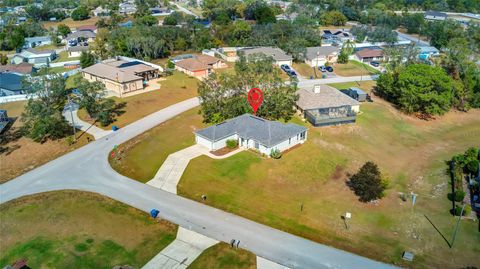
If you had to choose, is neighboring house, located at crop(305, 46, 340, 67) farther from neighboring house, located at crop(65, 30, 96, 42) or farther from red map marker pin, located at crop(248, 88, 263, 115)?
neighboring house, located at crop(65, 30, 96, 42)

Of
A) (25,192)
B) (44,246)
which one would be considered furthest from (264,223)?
(25,192)

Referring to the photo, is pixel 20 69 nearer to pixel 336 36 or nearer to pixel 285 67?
pixel 285 67

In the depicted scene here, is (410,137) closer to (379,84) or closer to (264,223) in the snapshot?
(379,84)

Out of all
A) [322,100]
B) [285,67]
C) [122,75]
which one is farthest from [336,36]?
[122,75]

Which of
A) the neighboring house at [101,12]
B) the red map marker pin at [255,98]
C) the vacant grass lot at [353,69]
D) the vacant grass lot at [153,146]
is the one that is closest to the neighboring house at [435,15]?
the vacant grass lot at [353,69]

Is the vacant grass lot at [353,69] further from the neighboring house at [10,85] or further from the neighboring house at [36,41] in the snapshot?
the neighboring house at [36,41]

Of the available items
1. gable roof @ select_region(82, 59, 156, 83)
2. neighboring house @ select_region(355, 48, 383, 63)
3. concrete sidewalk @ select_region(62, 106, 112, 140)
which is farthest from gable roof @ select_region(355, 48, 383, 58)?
concrete sidewalk @ select_region(62, 106, 112, 140)
